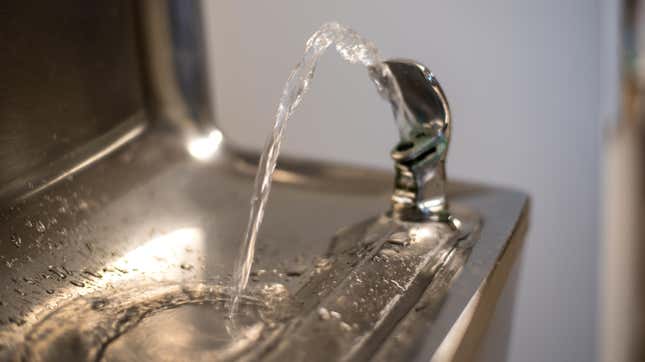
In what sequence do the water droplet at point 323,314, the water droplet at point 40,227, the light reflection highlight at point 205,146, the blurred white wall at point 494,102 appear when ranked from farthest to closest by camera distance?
the blurred white wall at point 494,102
the light reflection highlight at point 205,146
the water droplet at point 40,227
the water droplet at point 323,314

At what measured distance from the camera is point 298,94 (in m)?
0.51

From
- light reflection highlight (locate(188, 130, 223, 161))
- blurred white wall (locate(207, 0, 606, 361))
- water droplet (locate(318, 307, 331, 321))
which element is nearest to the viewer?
water droplet (locate(318, 307, 331, 321))

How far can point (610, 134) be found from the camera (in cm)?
162

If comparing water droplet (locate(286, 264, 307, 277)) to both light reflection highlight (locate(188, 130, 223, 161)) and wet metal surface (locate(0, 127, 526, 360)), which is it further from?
light reflection highlight (locate(188, 130, 223, 161))

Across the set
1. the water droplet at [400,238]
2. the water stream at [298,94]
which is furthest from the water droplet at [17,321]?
the water droplet at [400,238]

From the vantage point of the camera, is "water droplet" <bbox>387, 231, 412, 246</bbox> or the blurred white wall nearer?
"water droplet" <bbox>387, 231, 412, 246</bbox>

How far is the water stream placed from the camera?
0.49m

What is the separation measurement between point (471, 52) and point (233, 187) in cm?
51

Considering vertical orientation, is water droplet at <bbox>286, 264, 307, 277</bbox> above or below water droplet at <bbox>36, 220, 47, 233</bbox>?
below

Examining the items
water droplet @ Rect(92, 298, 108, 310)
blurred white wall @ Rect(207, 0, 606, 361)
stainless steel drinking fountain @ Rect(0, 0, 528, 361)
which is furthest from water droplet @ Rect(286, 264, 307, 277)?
blurred white wall @ Rect(207, 0, 606, 361)

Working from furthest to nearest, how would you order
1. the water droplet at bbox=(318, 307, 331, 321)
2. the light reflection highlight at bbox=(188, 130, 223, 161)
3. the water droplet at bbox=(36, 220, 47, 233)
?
the light reflection highlight at bbox=(188, 130, 223, 161) < the water droplet at bbox=(36, 220, 47, 233) < the water droplet at bbox=(318, 307, 331, 321)

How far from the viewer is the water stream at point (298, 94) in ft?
1.60

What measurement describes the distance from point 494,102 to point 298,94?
0.62m

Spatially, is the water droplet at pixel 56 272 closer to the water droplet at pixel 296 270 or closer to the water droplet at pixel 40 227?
the water droplet at pixel 40 227
